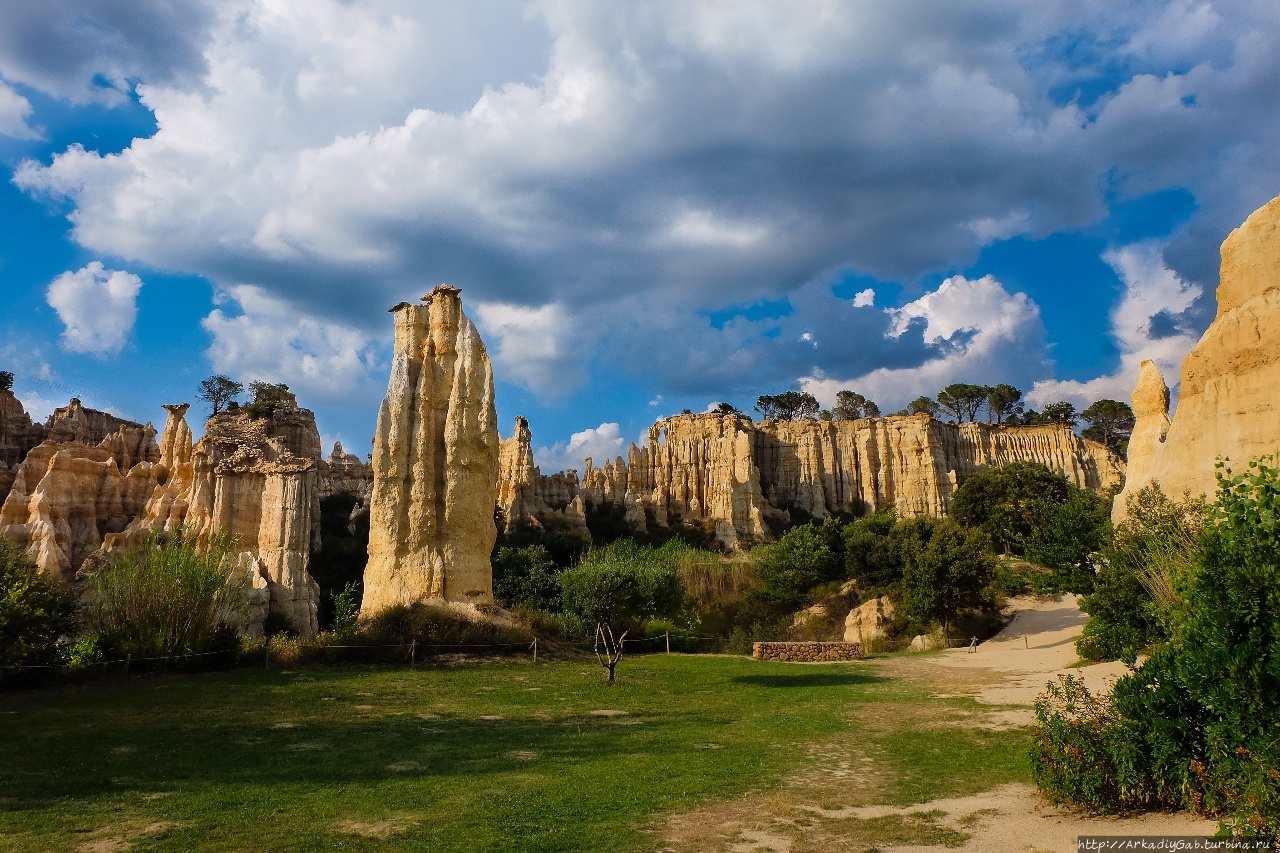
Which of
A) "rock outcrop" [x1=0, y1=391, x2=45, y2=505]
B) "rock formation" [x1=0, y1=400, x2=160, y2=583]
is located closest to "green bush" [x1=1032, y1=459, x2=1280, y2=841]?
"rock formation" [x1=0, y1=400, x2=160, y2=583]

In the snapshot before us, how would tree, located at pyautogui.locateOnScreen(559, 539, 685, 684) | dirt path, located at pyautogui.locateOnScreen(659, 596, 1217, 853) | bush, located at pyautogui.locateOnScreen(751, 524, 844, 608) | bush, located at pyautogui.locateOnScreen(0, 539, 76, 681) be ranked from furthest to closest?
1. bush, located at pyautogui.locateOnScreen(751, 524, 844, 608)
2. tree, located at pyautogui.locateOnScreen(559, 539, 685, 684)
3. bush, located at pyautogui.locateOnScreen(0, 539, 76, 681)
4. dirt path, located at pyautogui.locateOnScreen(659, 596, 1217, 853)

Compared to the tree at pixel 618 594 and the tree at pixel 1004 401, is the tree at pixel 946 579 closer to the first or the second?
the tree at pixel 618 594

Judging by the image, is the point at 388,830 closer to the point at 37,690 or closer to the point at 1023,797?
the point at 1023,797

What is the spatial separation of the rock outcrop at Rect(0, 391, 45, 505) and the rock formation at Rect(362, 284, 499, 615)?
1604 inches

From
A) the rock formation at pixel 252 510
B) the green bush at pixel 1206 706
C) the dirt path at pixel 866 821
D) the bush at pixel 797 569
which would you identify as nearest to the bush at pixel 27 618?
the dirt path at pixel 866 821

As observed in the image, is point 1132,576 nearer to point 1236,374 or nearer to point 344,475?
point 1236,374

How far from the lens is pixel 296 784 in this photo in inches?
349

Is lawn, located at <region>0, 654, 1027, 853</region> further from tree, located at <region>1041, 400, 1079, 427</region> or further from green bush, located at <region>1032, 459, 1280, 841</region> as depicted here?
tree, located at <region>1041, 400, 1079, 427</region>

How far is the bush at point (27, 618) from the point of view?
15.0m

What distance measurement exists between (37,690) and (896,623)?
29.8 meters

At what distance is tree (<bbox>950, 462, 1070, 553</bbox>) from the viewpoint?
157ft

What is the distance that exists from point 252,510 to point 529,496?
2534 cm

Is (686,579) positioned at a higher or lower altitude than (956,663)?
higher

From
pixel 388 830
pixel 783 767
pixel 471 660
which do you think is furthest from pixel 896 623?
pixel 388 830
